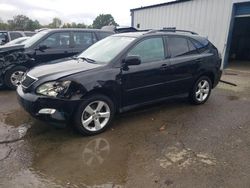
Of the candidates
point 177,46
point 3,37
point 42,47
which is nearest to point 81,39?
point 42,47

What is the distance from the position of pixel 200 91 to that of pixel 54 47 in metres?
4.32

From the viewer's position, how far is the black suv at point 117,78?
12.9ft

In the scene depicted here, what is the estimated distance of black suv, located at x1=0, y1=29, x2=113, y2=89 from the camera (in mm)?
6930

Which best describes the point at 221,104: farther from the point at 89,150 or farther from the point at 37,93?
the point at 37,93

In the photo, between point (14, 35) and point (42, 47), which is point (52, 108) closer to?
point (42, 47)

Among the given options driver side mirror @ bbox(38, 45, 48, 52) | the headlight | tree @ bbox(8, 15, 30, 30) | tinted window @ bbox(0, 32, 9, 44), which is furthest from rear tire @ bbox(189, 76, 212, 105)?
tree @ bbox(8, 15, 30, 30)

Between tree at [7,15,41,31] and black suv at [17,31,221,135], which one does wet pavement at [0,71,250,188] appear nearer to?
black suv at [17,31,221,135]

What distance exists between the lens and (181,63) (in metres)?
5.30

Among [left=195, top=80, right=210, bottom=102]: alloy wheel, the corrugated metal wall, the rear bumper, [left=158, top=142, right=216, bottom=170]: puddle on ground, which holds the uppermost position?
the corrugated metal wall

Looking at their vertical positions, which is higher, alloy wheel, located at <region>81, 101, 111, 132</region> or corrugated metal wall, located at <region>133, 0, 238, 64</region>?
corrugated metal wall, located at <region>133, 0, 238, 64</region>

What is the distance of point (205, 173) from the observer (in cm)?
323

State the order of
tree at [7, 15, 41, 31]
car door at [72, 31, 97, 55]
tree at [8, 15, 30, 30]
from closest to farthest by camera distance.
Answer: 1. car door at [72, 31, 97, 55]
2. tree at [7, 15, 41, 31]
3. tree at [8, 15, 30, 30]

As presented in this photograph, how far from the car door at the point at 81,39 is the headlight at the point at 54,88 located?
3989 mm

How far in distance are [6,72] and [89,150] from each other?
4355 mm
